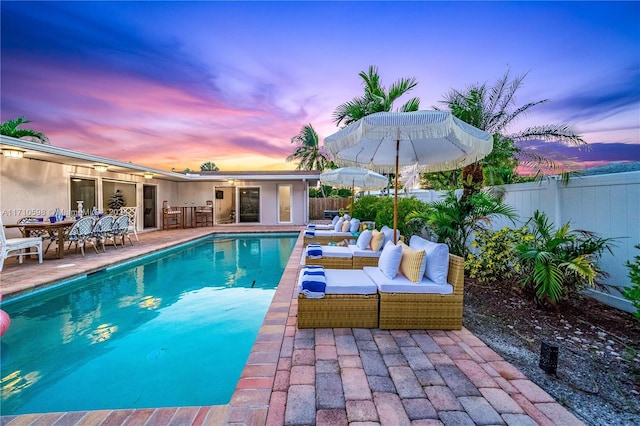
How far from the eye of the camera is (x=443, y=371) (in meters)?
2.32

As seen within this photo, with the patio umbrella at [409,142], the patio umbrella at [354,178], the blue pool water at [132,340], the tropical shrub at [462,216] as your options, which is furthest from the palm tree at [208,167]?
the tropical shrub at [462,216]

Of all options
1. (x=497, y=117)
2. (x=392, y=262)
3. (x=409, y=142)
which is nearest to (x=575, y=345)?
(x=392, y=262)

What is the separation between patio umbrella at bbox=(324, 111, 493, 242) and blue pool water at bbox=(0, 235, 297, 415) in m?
2.79

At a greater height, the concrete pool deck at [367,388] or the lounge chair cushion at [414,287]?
the lounge chair cushion at [414,287]

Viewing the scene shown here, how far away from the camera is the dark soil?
6.58 feet

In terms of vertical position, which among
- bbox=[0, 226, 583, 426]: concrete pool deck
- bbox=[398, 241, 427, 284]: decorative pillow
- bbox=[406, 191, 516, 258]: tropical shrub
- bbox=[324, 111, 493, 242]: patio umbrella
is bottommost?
bbox=[0, 226, 583, 426]: concrete pool deck

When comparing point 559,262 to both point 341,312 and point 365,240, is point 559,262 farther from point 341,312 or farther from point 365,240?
point 365,240

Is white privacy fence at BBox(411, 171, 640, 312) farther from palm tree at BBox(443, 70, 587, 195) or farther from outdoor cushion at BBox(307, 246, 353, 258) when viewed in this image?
outdoor cushion at BBox(307, 246, 353, 258)

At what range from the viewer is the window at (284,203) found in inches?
645

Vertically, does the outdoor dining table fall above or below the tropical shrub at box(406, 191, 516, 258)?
below

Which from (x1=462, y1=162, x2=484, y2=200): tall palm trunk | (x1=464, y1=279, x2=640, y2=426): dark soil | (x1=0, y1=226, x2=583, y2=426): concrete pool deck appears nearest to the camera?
(x1=0, y1=226, x2=583, y2=426): concrete pool deck

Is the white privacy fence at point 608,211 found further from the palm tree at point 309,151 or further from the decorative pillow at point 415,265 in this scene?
the palm tree at point 309,151

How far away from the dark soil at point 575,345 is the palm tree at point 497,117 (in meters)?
2.53

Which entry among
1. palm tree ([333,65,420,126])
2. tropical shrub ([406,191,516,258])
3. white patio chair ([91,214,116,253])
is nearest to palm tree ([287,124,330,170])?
palm tree ([333,65,420,126])
